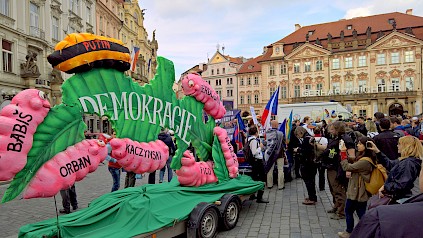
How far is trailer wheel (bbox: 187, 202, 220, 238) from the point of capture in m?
5.07

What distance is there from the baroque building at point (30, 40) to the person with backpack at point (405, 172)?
18.3 metres

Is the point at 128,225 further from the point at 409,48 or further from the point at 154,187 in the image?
the point at 409,48

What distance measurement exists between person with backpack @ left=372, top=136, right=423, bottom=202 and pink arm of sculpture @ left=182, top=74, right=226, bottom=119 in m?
3.67

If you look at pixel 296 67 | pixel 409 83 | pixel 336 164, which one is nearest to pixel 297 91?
pixel 296 67

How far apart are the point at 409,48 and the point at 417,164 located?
1814 inches

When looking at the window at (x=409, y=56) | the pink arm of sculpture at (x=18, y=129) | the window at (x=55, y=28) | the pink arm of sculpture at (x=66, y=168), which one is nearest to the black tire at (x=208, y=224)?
the pink arm of sculpture at (x=66, y=168)

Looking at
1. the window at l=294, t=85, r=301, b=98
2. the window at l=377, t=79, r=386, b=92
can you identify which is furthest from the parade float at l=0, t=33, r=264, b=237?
the window at l=294, t=85, r=301, b=98

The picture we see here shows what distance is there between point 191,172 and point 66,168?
2.51 metres

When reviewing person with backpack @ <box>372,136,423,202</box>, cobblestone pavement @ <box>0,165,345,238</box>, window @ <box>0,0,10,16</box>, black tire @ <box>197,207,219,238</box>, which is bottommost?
cobblestone pavement @ <box>0,165,345,238</box>

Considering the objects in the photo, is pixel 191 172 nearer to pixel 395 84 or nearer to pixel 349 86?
pixel 349 86

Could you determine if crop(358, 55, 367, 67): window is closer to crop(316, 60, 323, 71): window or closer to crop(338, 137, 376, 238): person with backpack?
crop(316, 60, 323, 71): window

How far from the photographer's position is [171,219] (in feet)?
15.9

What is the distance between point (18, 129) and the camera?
3.58 metres

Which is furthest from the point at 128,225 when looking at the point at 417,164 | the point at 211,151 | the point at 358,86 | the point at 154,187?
the point at 358,86
